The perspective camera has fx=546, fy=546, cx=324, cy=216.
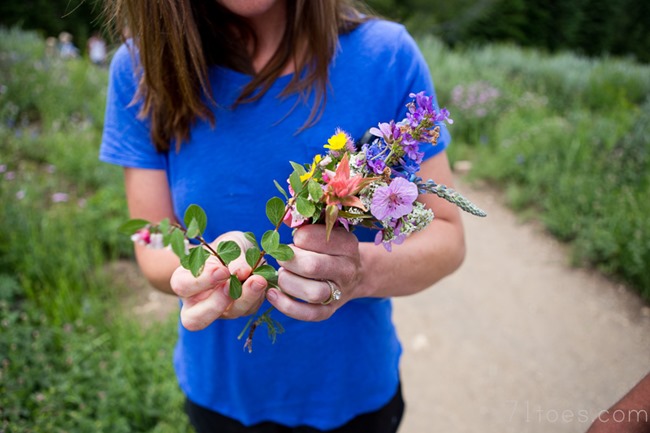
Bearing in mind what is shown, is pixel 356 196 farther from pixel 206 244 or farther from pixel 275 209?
pixel 206 244

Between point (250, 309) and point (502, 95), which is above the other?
point (250, 309)

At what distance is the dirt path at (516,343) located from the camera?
3.11m

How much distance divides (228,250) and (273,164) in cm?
42

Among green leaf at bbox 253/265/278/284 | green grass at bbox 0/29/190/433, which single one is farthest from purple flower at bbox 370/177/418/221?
green grass at bbox 0/29/190/433

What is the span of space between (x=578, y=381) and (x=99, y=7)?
3267 millimetres

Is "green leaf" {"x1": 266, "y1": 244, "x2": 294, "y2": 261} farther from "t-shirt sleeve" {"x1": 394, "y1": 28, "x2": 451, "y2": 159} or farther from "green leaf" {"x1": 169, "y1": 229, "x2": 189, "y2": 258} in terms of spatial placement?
"t-shirt sleeve" {"x1": 394, "y1": 28, "x2": 451, "y2": 159}

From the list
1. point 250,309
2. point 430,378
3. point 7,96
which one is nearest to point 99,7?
point 250,309

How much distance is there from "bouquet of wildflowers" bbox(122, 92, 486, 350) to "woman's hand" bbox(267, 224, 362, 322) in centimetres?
3

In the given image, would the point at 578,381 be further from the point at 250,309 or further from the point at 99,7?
the point at 99,7

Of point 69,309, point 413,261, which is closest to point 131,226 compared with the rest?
point 413,261

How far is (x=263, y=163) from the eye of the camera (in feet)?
3.97

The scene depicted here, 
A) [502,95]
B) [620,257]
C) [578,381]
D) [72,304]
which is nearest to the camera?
[72,304]

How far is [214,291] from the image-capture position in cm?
90

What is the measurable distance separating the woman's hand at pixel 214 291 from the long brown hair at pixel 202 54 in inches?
17.0
